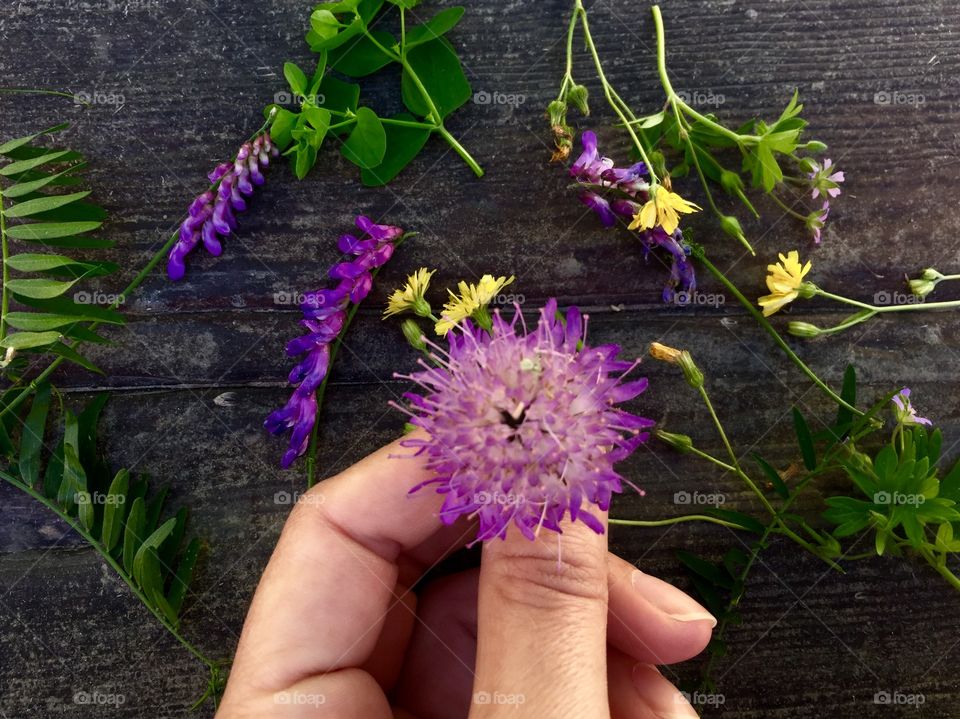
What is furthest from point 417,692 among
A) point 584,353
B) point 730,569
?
point 584,353

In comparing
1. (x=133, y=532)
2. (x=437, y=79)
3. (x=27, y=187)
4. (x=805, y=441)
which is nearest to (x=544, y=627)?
(x=805, y=441)

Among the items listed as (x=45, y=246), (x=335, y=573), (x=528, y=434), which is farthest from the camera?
(x=45, y=246)

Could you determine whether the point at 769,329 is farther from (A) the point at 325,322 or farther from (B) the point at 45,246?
(B) the point at 45,246

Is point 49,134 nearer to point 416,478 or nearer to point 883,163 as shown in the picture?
point 416,478

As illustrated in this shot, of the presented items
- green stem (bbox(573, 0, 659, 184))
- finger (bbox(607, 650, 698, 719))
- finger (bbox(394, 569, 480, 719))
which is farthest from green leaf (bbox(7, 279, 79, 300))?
finger (bbox(607, 650, 698, 719))

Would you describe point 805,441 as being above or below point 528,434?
below

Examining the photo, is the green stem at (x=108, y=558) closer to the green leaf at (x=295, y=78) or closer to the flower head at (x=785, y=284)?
the green leaf at (x=295, y=78)

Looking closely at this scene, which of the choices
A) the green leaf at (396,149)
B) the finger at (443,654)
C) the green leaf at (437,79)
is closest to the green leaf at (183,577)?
the finger at (443,654)
